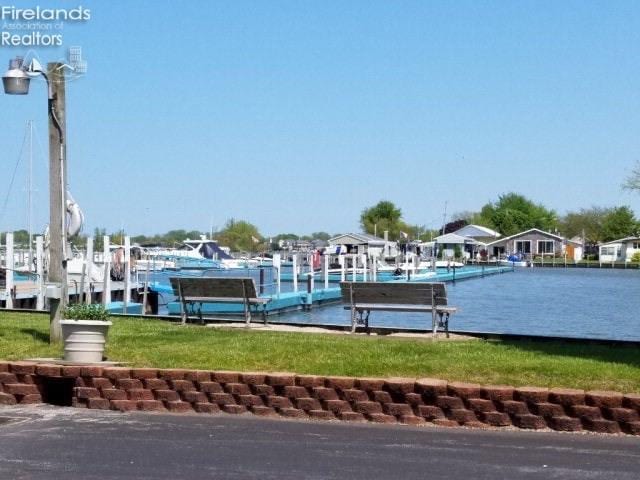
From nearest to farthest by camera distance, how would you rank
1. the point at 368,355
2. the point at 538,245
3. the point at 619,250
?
the point at 368,355
the point at 619,250
the point at 538,245

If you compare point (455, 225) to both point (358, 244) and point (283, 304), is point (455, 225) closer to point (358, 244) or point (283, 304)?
point (358, 244)

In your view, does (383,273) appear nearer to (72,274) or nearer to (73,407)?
(72,274)

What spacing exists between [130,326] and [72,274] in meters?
25.4

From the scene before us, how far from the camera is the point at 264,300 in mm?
20109

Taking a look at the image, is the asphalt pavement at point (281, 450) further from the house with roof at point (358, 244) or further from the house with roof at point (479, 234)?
the house with roof at point (479, 234)

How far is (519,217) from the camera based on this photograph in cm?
15812

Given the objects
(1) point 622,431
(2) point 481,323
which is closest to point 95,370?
(1) point 622,431

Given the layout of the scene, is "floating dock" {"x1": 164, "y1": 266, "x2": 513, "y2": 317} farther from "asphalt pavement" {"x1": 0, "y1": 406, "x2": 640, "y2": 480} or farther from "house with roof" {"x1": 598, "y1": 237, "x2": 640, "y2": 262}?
"house with roof" {"x1": 598, "y1": 237, "x2": 640, "y2": 262}

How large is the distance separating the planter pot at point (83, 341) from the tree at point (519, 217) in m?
144

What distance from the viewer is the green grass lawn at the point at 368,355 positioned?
11.9m

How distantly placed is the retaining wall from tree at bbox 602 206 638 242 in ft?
398

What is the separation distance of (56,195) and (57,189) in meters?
0.09

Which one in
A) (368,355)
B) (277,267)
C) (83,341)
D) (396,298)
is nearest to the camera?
(83,341)

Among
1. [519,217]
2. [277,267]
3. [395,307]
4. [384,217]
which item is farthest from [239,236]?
[395,307]
